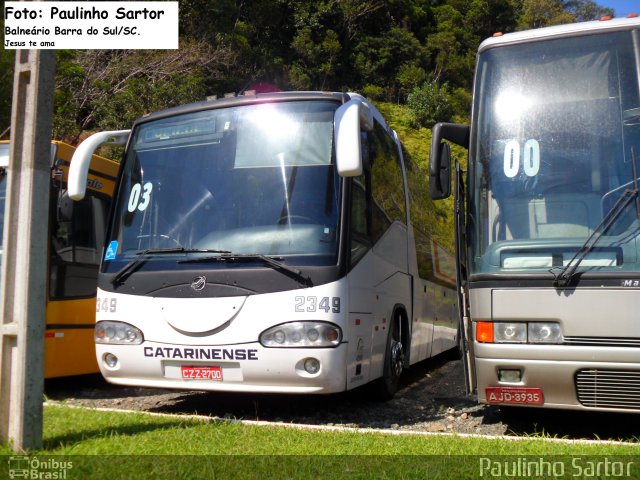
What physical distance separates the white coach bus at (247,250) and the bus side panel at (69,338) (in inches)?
65.1

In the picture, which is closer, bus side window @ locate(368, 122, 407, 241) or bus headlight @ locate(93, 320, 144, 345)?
bus headlight @ locate(93, 320, 144, 345)

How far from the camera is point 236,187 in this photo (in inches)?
264

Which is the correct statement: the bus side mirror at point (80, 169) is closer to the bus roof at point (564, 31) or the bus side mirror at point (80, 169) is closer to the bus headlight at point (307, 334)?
the bus headlight at point (307, 334)

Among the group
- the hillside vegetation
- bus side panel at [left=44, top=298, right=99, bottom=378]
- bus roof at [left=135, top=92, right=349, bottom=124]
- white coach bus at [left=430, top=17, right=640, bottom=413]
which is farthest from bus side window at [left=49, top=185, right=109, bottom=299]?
white coach bus at [left=430, top=17, right=640, bottom=413]

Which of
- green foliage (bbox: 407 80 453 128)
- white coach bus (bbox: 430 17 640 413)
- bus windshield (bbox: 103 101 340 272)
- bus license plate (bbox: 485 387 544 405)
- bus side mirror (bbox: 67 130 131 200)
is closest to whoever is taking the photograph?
white coach bus (bbox: 430 17 640 413)

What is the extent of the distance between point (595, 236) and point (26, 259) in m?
4.03

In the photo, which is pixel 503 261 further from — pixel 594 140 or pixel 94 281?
pixel 94 281

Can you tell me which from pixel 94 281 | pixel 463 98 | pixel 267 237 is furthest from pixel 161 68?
pixel 463 98

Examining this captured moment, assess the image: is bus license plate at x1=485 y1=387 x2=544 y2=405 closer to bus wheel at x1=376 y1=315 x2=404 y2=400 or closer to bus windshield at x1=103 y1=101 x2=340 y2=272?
bus windshield at x1=103 y1=101 x2=340 y2=272

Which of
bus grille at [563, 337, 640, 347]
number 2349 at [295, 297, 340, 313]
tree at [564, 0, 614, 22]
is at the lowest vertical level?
bus grille at [563, 337, 640, 347]

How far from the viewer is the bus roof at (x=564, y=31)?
19.8 ft

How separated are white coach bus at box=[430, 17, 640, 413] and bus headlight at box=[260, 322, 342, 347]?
1.12 m

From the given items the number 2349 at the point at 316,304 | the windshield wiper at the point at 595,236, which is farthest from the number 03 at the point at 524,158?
the number 2349 at the point at 316,304

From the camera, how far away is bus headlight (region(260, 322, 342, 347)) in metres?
6.10
